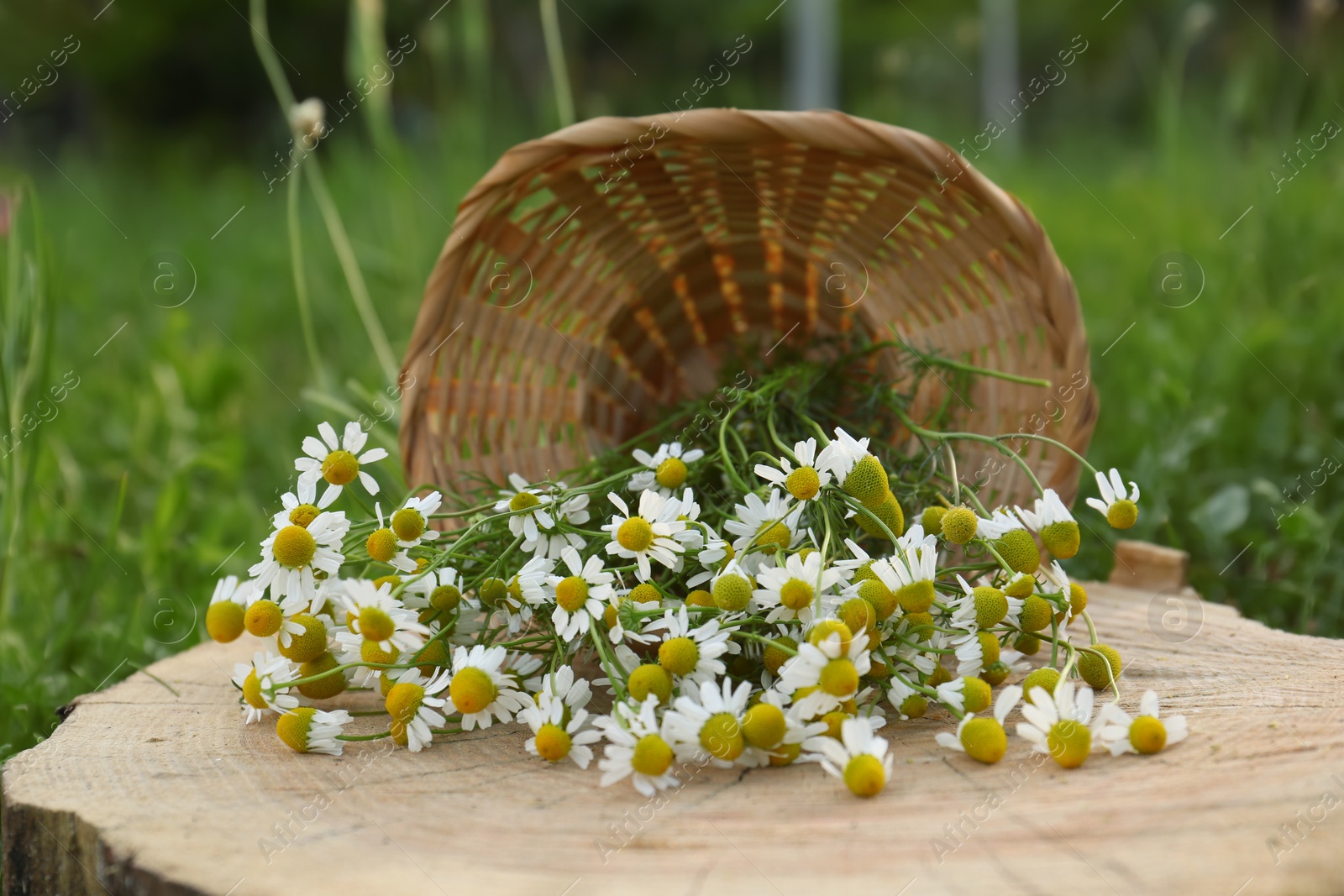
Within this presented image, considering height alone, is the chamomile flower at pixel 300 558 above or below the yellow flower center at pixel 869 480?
above

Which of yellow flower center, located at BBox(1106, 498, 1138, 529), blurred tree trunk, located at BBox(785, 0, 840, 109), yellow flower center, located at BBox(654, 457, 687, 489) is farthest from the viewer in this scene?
blurred tree trunk, located at BBox(785, 0, 840, 109)

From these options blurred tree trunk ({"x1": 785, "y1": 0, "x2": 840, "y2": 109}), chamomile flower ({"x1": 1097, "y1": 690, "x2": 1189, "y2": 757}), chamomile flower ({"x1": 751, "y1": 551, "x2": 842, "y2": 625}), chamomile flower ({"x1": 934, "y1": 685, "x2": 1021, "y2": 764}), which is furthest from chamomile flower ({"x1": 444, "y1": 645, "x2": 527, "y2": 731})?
blurred tree trunk ({"x1": 785, "y1": 0, "x2": 840, "y2": 109})

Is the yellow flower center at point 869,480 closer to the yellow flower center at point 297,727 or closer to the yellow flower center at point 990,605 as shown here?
the yellow flower center at point 990,605

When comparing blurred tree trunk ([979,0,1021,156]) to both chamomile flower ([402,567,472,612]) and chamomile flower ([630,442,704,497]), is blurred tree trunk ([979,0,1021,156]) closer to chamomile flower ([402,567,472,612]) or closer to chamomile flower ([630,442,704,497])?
chamomile flower ([630,442,704,497])

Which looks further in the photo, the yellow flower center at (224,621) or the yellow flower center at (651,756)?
the yellow flower center at (224,621)

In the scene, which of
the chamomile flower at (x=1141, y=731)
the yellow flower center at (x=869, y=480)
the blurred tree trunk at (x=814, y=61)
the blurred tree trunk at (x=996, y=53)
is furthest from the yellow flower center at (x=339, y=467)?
the blurred tree trunk at (x=996, y=53)
